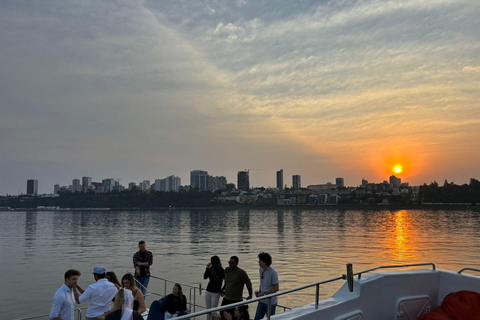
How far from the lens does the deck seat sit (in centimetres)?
536

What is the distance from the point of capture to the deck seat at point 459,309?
536cm

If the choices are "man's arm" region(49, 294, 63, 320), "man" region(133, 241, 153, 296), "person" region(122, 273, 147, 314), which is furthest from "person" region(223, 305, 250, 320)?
"man" region(133, 241, 153, 296)

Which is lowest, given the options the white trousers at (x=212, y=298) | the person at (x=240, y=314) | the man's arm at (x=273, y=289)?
the white trousers at (x=212, y=298)

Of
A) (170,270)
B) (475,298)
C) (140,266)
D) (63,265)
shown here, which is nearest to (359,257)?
(170,270)

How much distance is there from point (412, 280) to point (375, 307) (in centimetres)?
94

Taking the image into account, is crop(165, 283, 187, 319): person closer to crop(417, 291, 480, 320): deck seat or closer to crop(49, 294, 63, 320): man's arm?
crop(49, 294, 63, 320): man's arm

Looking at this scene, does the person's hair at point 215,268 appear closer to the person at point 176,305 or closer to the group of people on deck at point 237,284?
the group of people on deck at point 237,284

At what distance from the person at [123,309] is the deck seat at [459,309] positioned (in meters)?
3.76

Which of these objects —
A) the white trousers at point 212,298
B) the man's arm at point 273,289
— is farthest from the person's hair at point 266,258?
the white trousers at point 212,298

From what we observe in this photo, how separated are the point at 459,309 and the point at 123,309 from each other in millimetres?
4406

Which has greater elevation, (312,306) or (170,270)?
(312,306)

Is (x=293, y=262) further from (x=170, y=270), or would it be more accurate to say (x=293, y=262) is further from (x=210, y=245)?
(x=210, y=245)

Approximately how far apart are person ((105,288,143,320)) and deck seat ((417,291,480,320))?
148 inches

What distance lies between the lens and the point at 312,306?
5012 millimetres
